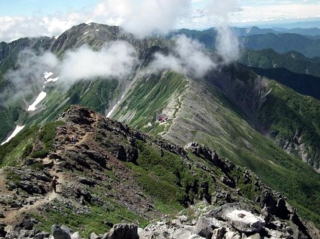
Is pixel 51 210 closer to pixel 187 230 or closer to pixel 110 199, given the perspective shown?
pixel 110 199

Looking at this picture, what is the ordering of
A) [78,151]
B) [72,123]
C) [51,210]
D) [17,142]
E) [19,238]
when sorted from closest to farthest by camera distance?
1. [19,238]
2. [51,210]
3. [78,151]
4. [72,123]
5. [17,142]

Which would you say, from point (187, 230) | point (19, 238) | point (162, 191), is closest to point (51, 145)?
point (162, 191)

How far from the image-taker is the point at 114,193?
12212cm

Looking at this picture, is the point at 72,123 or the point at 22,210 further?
the point at 72,123

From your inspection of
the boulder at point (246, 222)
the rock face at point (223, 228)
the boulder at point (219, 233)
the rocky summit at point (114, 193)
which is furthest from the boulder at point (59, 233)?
the boulder at point (246, 222)

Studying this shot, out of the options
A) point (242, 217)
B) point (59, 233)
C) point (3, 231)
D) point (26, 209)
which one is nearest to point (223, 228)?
point (242, 217)

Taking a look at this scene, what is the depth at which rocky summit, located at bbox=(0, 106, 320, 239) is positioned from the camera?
55.2 meters

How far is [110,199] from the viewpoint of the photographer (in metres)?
114

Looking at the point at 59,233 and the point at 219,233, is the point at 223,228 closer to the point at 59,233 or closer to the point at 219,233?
the point at 219,233

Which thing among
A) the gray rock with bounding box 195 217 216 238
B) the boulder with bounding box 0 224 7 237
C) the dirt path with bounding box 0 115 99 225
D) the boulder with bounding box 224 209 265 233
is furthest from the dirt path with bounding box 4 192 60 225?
the boulder with bounding box 224 209 265 233

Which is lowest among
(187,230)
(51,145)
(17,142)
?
(17,142)

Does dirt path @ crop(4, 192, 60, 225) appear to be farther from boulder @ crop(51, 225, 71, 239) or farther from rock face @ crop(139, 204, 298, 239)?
rock face @ crop(139, 204, 298, 239)

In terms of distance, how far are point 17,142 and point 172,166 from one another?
5967 cm

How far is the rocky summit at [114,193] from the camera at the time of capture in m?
55.2
